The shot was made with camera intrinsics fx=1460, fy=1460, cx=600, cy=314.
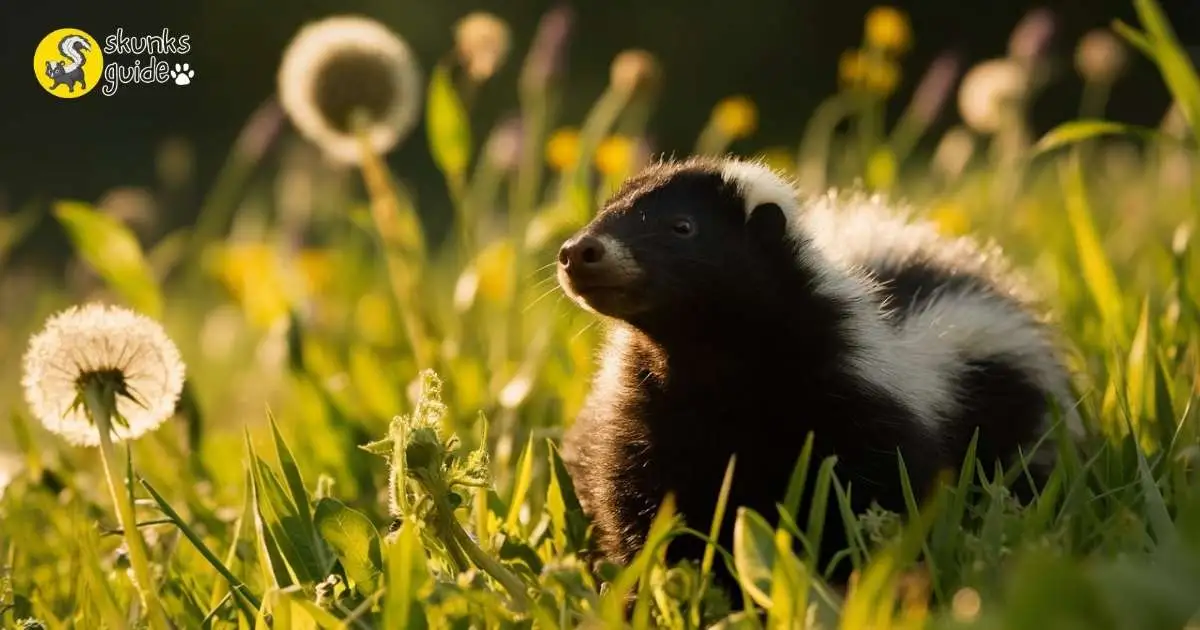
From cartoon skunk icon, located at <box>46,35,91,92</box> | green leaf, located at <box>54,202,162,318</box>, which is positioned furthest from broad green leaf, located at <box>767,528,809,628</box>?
cartoon skunk icon, located at <box>46,35,91,92</box>

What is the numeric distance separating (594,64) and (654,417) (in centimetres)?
1159

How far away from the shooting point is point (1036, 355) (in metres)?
3.65

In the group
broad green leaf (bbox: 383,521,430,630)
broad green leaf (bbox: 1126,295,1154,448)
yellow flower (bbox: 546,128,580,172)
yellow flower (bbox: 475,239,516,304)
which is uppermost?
yellow flower (bbox: 546,128,580,172)

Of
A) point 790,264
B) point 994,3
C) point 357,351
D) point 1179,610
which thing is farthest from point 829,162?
point 1179,610

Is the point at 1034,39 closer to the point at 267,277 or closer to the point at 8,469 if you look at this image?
the point at 267,277

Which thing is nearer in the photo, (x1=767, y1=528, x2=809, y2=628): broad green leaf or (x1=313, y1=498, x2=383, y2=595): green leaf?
(x1=767, y1=528, x2=809, y2=628): broad green leaf

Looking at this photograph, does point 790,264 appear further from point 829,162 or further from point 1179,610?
point 829,162

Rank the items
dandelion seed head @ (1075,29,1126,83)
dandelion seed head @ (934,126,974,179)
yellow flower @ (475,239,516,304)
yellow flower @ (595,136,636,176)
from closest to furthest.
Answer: yellow flower @ (475,239,516,304) < yellow flower @ (595,136,636,176) < dandelion seed head @ (1075,29,1126,83) < dandelion seed head @ (934,126,974,179)

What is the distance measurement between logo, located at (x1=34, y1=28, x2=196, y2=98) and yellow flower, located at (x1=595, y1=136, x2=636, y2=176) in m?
1.54

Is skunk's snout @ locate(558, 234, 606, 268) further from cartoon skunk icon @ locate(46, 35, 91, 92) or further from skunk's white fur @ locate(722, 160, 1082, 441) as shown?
cartoon skunk icon @ locate(46, 35, 91, 92)

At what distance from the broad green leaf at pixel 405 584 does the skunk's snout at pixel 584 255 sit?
0.81 meters

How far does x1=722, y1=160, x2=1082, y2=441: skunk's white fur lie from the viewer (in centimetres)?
311

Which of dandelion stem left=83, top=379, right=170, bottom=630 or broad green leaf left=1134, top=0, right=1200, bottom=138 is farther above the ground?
broad green leaf left=1134, top=0, right=1200, bottom=138

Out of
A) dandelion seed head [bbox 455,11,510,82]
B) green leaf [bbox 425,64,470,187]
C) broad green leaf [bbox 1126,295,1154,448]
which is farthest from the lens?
dandelion seed head [bbox 455,11,510,82]
